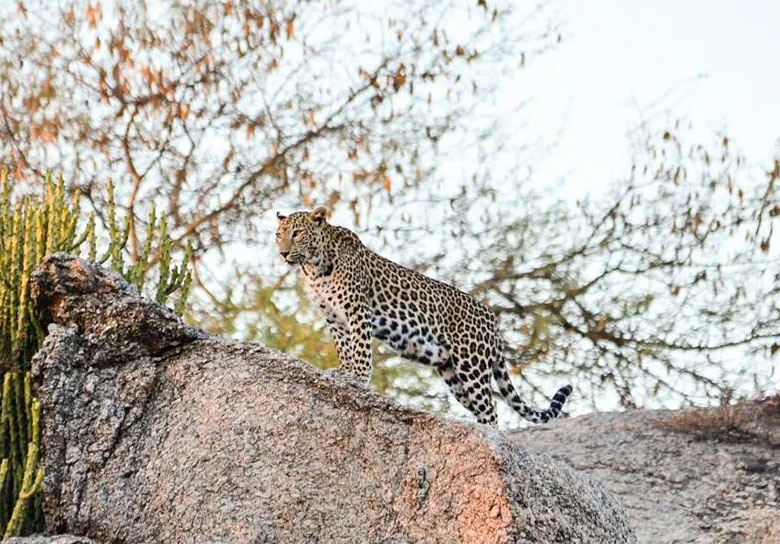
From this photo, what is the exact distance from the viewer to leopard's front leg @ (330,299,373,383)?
45.2ft

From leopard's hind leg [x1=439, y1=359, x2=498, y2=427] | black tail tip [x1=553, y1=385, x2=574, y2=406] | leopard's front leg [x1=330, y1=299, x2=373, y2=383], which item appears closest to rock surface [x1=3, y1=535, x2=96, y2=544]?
leopard's front leg [x1=330, y1=299, x2=373, y2=383]

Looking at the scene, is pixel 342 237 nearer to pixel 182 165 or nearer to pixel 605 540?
pixel 182 165

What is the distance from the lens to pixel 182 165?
20109 millimetres

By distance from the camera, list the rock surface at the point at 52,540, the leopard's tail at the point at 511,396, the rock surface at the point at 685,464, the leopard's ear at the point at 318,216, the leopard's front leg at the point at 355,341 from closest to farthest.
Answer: the rock surface at the point at 52,540, the rock surface at the point at 685,464, the leopard's front leg at the point at 355,341, the leopard's ear at the point at 318,216, the leopard's tail at the point at 511,396

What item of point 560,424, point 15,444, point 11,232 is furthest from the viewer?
point 560,424

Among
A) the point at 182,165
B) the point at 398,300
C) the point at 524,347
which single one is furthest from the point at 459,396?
the point at 182,165

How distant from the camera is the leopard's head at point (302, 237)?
557 inches

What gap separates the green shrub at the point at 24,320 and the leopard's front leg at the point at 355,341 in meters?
5.10

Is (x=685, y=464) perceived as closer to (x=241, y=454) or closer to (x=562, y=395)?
(x=562, y=395)

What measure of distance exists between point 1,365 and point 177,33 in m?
12.3

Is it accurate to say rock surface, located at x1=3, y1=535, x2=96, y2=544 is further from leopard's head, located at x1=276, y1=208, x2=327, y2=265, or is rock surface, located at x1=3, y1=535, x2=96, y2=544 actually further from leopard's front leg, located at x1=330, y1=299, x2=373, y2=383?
leopard's head, located at x1=276, y1=208, x2=327, y2=265

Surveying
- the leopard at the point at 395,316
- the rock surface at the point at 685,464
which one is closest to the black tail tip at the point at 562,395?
the leopard at the point at 395,316

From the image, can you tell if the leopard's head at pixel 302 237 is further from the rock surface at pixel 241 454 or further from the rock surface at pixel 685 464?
the rock surface at pixel 241 454

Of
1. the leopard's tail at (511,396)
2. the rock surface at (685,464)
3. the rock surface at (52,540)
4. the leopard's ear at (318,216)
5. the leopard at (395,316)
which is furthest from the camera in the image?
the leopard's tail at (511,396)
